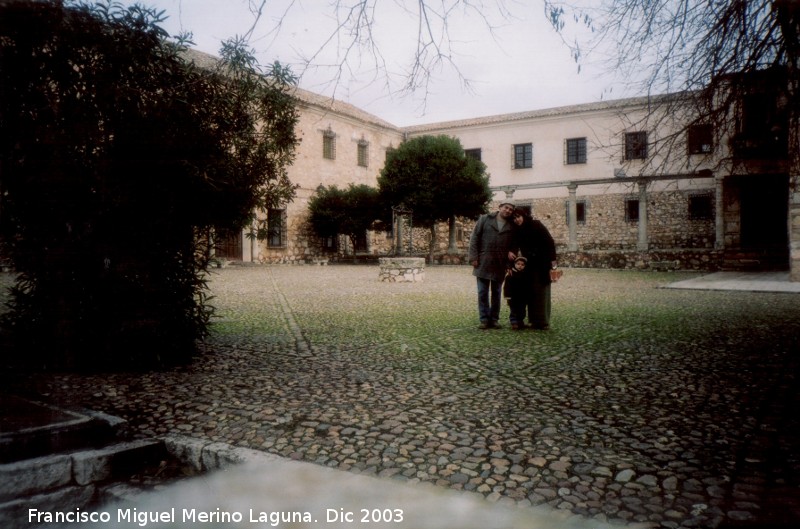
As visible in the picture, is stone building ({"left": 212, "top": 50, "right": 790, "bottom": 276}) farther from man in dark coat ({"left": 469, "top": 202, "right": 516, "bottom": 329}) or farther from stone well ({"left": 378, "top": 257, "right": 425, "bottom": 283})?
man in dark coat ({"left": 469, "top": 202, "right": 516, "bottom": 329})

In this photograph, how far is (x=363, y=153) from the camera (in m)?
31.0

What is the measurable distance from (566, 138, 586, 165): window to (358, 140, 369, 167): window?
1151 cm

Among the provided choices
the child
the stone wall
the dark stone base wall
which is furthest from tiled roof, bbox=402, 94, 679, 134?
the child

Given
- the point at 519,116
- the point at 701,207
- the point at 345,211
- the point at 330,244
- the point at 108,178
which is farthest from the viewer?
the point at 519,116

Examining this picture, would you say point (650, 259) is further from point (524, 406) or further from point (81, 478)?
point (81, 478)

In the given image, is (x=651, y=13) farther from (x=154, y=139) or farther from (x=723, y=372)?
(x=154, y=139)

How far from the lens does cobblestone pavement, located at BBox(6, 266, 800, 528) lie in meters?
2.59

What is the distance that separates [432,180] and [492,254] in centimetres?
1774

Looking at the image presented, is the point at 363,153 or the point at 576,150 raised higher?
the point at 363,153

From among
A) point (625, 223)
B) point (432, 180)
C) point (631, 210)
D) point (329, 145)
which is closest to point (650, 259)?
point (625, 223)

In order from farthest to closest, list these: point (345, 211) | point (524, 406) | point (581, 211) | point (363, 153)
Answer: point (363, 153), point (581, 211), point (345, 211), point (524, 406)

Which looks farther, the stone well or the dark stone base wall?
the dark stone base wall

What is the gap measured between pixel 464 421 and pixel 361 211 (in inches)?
900

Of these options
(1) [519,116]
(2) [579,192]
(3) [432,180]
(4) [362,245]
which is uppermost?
(1) [519,116]
